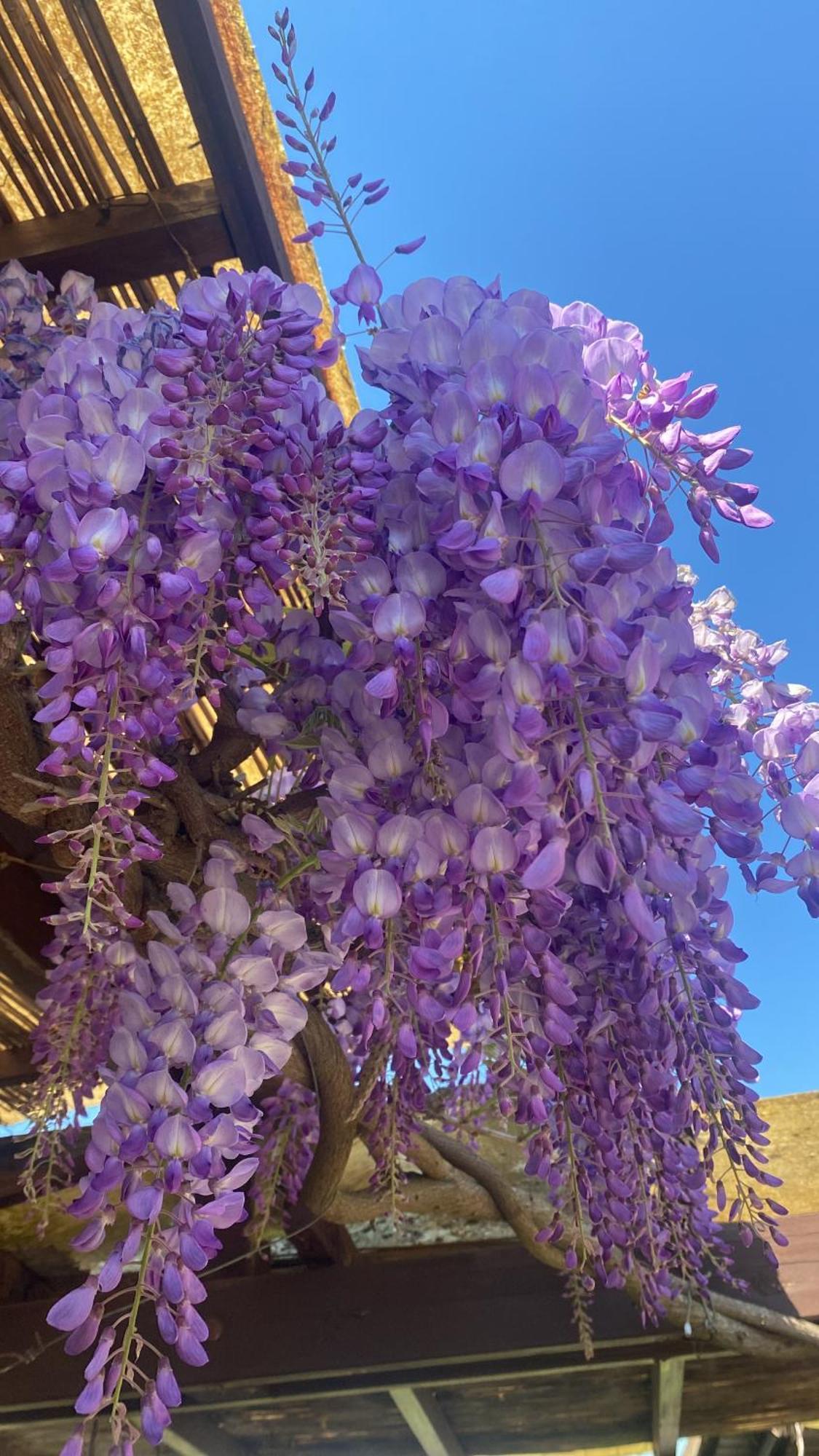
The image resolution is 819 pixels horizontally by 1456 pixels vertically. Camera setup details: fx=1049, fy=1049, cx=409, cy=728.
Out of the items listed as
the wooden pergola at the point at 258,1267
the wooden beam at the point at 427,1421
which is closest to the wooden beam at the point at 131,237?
the wooden pergola at the point at 258,1267

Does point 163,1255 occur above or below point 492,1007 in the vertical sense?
below

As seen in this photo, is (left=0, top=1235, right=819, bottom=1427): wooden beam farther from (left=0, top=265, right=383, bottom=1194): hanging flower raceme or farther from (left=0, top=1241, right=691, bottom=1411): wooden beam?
(left=0, top=265, right=383, bottom=1194): hanging flower raceme

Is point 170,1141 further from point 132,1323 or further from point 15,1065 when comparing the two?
point 15,1065

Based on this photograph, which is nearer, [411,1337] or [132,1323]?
[132,1323]

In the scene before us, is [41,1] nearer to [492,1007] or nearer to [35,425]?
[35,425]

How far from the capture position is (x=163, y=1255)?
0.69 meters

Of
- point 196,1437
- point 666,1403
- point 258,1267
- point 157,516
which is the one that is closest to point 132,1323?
point 157,516

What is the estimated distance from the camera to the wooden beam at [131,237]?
4.15 ft

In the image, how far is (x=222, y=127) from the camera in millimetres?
1127

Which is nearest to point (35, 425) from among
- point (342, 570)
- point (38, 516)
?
point (38, 516)

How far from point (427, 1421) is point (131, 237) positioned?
243 cm

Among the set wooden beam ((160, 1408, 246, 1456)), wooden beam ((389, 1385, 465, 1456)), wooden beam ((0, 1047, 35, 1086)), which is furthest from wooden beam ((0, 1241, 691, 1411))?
wooden beam ((0, 1047, 35, 1086))

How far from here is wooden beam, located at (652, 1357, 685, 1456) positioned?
77.8 inches

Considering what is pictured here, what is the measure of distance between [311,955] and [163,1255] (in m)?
0.26
